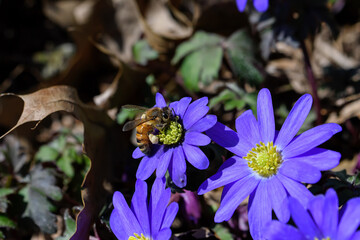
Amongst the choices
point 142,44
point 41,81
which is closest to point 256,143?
point 142,44

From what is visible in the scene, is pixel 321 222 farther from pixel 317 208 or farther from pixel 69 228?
pixel 69 228

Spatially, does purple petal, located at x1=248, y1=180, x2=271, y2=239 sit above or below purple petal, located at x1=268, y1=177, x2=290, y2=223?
below

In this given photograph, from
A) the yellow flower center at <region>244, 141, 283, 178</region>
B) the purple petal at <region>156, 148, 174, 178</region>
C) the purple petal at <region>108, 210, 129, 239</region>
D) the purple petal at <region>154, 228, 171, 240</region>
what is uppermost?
the yellow flower center at <region>244, 141, 283, 178</region>

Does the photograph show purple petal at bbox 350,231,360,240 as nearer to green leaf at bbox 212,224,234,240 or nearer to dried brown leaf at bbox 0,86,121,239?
green leaf at bbox 212,224,234,240

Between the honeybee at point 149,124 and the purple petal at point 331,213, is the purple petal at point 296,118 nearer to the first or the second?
the purple petal at point 331,213

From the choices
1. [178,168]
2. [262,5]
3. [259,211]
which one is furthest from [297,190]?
[262,5]

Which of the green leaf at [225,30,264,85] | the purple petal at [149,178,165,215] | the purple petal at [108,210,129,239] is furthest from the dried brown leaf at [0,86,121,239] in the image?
the green leaf at [225,30,264,85]
